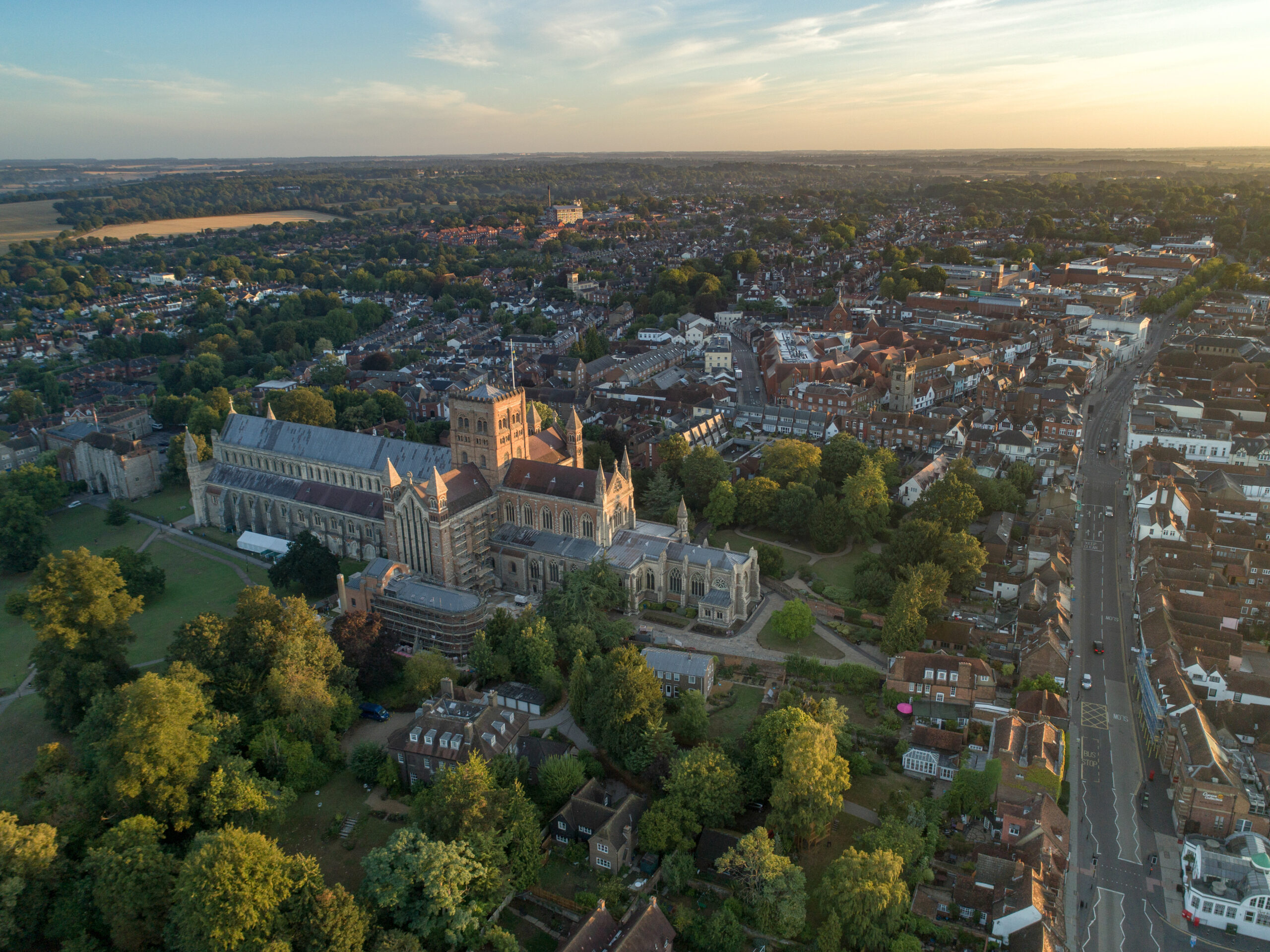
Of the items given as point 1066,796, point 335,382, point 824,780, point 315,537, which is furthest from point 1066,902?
point 335,382

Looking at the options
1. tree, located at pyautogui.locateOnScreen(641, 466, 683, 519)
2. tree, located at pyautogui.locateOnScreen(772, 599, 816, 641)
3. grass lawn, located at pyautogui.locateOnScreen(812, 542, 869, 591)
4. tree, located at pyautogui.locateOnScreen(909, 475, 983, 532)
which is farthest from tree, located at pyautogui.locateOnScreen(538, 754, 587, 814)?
tree, located at pyautogui.locateOnScreen(909, 475, 983, 532)

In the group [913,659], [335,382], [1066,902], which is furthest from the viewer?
[335,382]

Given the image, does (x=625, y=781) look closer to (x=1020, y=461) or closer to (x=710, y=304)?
(x=1020, y=461)

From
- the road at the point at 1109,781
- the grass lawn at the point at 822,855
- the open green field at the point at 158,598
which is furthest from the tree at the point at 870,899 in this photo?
the open green field at the point at 158,598

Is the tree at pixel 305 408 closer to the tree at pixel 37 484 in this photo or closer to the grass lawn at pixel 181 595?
the grass lawn at pixel 181 595

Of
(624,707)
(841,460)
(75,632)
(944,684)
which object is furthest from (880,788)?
(75,632)

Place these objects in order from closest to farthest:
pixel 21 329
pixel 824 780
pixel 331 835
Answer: pixel 824 780
pixel 331 835
pixel 21 329
